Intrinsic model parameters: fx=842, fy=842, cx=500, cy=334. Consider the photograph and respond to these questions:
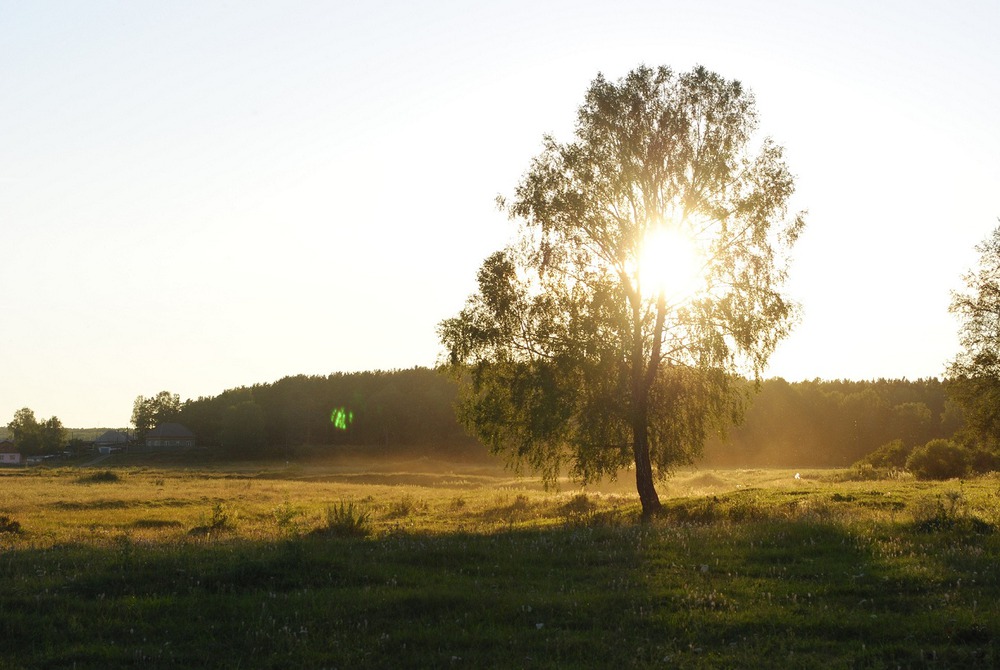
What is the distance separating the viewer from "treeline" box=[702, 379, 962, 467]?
126188 mm

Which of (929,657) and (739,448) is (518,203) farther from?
(739,448)

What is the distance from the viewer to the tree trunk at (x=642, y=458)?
2888 centimetres

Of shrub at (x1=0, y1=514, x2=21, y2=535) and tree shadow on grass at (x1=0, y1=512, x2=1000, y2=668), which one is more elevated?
tree shadow on grass at (x1=0, y1=512, x2=1000, y2=668)

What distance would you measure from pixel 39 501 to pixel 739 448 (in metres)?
114

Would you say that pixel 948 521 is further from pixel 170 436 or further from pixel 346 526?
pixel 170 436

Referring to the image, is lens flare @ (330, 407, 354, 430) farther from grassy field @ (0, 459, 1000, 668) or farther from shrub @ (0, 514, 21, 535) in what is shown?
grassy field @ (0, 459, 1000, 668)

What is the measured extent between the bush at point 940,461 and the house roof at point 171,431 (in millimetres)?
159208

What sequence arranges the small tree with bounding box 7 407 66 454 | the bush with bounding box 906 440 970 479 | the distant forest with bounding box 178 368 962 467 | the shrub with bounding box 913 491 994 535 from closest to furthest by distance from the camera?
the shrub with bounding box 913 491 994 535 → the bush with bounding box 906 440 970 479 → the distant forest with bounding box 178 368 962 467 → the small tree with bounding box 7 407 66 454

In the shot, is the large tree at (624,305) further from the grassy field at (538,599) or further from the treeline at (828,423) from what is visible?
the treeline at (828,423)

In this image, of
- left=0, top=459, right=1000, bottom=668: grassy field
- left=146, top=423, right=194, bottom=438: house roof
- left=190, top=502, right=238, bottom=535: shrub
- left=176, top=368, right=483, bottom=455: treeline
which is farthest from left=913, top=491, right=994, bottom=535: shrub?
left=146, top=423, right=194, bottom=438: house roof

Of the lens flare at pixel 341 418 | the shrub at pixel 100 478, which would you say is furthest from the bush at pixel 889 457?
the lens flare at pixel 341 418

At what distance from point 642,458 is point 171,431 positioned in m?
168

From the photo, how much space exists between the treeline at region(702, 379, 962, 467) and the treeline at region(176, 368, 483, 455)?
45.3 meters

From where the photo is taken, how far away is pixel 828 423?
450 ft
